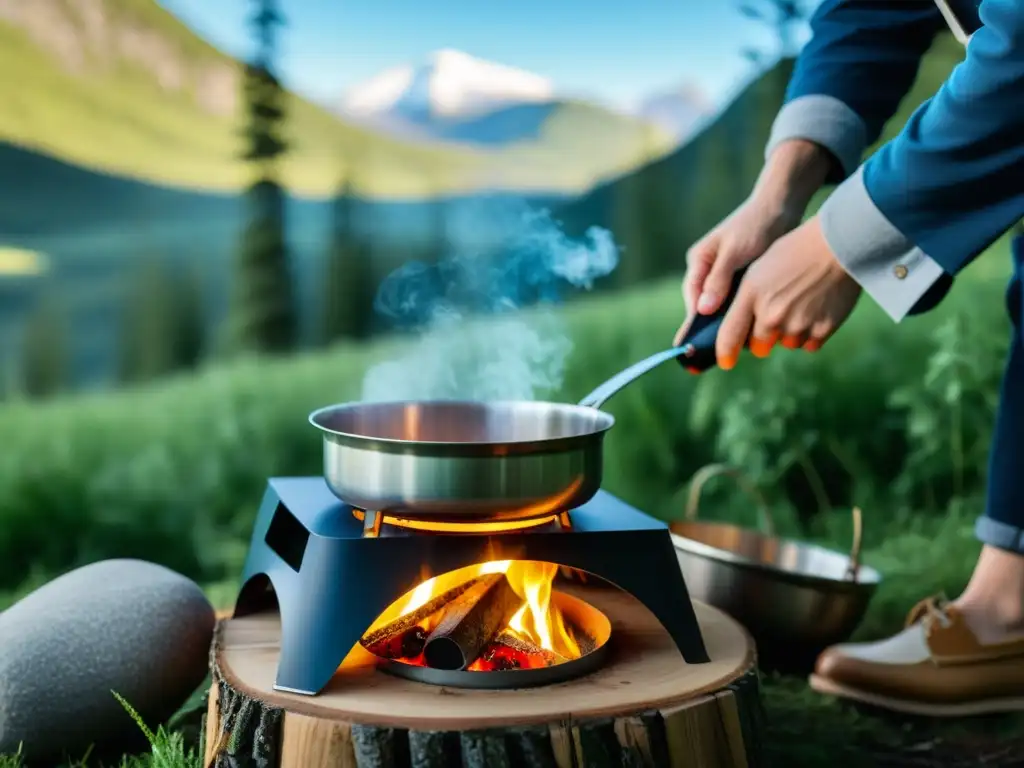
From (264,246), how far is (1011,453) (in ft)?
9.14

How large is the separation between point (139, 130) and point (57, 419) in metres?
1.16

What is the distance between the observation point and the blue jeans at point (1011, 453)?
198 cm

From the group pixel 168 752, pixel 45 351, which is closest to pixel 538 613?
pixel 168 752

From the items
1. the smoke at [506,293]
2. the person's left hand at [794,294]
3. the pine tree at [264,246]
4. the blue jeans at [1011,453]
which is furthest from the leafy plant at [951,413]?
the pine tree at [264,246]

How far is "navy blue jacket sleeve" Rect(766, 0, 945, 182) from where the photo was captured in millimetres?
1861

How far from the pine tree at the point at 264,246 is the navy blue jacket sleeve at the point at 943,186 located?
8.90 feet

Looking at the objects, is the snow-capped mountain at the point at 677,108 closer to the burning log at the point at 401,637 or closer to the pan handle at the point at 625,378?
the pan handle at the point at 625,378

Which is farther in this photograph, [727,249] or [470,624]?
[727,249]

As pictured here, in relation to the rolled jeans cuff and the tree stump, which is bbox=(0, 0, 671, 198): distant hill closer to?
the rolled jeans cuff

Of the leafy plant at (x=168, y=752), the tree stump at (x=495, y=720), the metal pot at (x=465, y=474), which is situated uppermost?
the metal pot at (x=465, y=474)

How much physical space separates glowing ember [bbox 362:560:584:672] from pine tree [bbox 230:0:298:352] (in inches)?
95.5

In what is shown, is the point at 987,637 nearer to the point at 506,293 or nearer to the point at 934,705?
the point at 934,705

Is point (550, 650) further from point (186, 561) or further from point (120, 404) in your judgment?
point (120, 404)

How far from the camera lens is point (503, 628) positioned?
4.94ft
